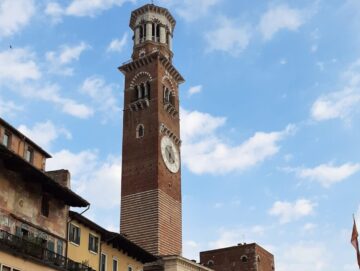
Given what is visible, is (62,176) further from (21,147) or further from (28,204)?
(28,204)

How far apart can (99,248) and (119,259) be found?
10.4ft

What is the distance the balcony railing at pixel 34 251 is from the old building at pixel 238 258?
4148 centimetres

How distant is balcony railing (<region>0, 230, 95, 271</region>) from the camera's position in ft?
77.7

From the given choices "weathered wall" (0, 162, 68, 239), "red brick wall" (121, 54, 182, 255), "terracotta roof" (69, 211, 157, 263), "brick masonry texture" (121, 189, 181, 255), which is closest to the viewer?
"weathered wall" (0, 162, 68, 239)

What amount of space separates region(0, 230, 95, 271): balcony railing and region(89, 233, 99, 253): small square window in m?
4.37

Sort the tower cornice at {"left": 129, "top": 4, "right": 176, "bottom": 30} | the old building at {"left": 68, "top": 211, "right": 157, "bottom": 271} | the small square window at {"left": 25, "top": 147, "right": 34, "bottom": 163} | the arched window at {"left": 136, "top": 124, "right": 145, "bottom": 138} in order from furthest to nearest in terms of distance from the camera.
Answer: the tower cornice at {"left": 129, "top": 4, "right": 176, "bottom": 30} < the arched window at {"left": 136, "top": 124, "right": 145, "bottom": 138} < the small square window at {"left": 25, "top": 147, "right": 34, "bottom": 163} < the old building at {"left": 68, "top": 211, "right": 157, "bottom": 271}

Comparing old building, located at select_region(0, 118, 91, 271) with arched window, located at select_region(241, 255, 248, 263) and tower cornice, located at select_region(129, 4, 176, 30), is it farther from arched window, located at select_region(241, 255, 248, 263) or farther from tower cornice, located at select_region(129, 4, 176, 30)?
tower cornice, located at select_region(129, 4, 176, 30)

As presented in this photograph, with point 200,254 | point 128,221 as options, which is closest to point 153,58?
point 128,221

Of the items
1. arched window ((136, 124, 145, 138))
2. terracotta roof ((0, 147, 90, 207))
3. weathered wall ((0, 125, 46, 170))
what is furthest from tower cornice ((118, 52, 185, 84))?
terracotta roof ((0, 147, 90, 207))

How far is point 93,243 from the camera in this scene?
34.2 m

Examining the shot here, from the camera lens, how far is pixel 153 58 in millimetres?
66062

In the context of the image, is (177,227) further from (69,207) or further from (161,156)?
(69,207)

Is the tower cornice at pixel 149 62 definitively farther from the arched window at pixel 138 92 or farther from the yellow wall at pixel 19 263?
the yellow wall at pixel 19 263

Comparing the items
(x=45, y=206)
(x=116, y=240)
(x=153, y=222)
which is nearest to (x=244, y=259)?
(x=153, y=222)
